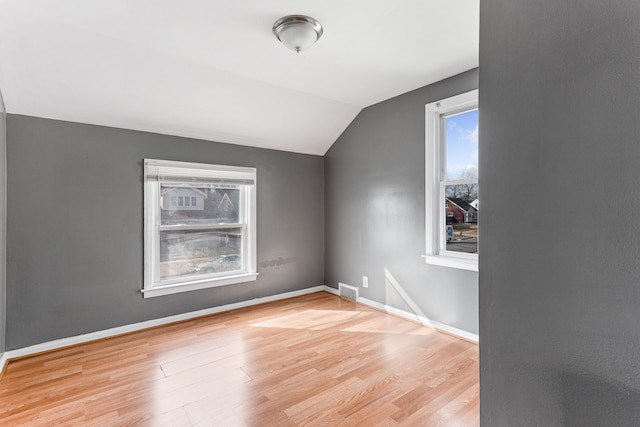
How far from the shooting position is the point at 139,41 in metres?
2.22

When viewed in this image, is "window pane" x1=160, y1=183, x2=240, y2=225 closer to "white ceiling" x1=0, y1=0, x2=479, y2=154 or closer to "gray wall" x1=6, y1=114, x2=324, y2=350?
"gray wall" x1=6, y1=114, x2=324, y2=350

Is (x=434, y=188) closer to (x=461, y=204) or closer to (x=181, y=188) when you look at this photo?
(x=461, y=204)

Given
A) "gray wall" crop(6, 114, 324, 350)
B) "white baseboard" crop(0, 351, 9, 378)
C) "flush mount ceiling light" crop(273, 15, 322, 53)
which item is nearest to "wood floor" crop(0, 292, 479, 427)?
"white baseboard" crop(0, 351, 9, 378)

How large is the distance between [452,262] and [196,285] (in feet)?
8.80

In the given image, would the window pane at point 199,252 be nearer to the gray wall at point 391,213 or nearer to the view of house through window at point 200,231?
the view of house through window at point 200,231

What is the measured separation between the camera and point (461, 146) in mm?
3025

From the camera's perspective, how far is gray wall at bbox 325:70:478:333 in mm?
2996

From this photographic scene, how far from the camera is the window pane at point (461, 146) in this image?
9.59 ft

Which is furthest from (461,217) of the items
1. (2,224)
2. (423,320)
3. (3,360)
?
(3,360)

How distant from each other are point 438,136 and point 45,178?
3627 mm

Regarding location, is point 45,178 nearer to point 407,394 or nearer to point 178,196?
point 178,196

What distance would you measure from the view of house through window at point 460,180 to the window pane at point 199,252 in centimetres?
246

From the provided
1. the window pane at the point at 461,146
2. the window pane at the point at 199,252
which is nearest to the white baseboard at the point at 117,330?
the window pane at the point at 199,252

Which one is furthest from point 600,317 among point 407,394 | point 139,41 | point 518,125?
point 139,41
